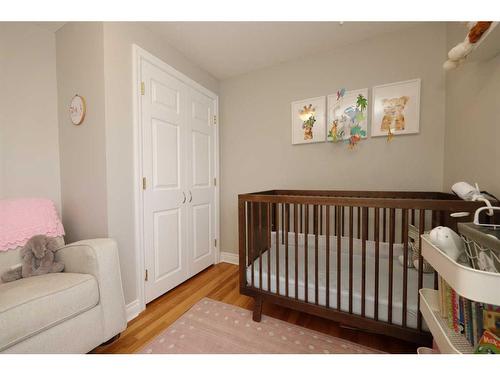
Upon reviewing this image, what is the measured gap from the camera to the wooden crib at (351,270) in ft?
3.36

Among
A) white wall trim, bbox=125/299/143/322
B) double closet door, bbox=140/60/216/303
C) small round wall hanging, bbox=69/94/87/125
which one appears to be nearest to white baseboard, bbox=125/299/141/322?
white wall trim, bbox=125/299/143/322

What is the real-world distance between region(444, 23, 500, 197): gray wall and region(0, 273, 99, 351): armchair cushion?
2.20m

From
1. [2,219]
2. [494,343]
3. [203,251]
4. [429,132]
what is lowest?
[203,251]

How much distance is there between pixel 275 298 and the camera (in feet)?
4.43

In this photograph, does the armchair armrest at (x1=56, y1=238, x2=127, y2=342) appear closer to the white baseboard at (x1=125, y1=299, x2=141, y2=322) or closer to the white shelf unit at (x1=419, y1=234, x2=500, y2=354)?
the white baseboard at (x1=125, y1=299, x2=141, y2=322)

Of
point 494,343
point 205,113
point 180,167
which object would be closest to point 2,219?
point 180,167

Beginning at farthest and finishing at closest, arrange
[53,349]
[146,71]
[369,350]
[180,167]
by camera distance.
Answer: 1. [180,167]
2. [146,71]
3. [369,350]
4. [53,349]

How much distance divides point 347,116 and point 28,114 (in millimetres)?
2673

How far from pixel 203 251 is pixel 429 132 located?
2.41m

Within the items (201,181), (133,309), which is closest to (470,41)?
(201,181)

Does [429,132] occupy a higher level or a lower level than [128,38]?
lower

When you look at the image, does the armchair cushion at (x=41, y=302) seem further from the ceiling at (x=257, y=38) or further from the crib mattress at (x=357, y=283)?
the ceiling at (x=257, y=38)

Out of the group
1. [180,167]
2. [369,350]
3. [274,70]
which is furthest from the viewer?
[274,70]

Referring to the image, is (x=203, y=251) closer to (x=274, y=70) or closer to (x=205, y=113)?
(x=205, y=113)
